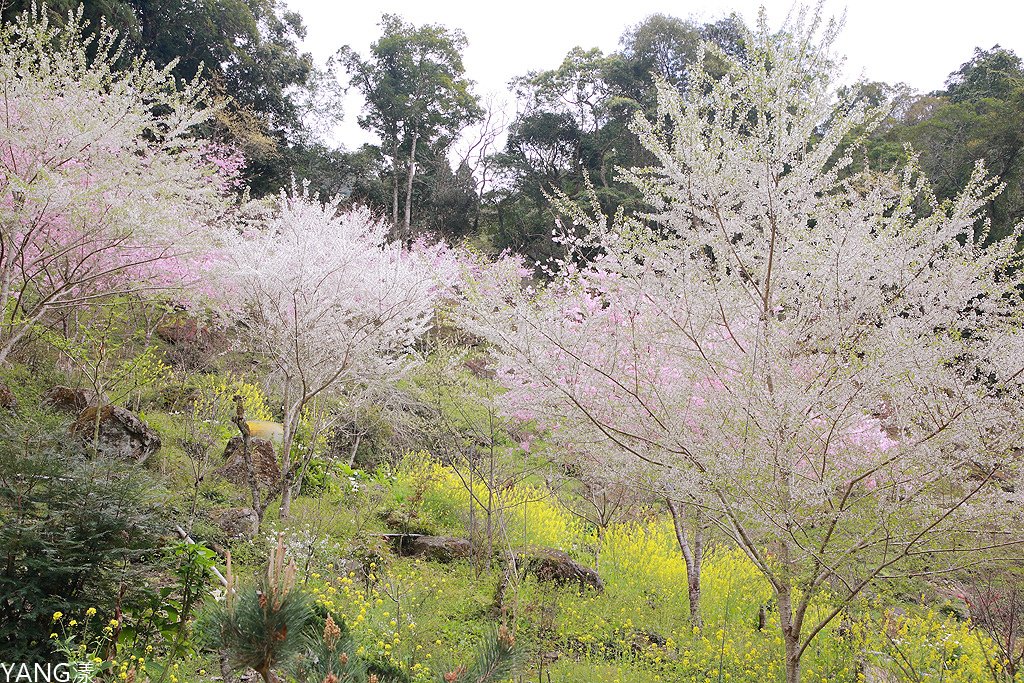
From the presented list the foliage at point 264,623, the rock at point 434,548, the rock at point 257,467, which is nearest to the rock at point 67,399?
the rock at point 257,467

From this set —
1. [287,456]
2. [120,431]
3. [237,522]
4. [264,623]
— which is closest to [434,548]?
[287,456]

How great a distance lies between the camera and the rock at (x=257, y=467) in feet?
21.6

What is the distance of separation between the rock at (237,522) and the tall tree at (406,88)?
15.9m

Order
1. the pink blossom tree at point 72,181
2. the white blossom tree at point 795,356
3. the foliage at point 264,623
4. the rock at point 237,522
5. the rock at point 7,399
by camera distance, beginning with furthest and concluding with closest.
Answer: the rock at point 7,399 → the rock at point 237,522 → the pink blossom tree at point 72,181 → the white blossom tree at point 795,356 → the foliage at point 264,623

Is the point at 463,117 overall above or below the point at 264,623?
above

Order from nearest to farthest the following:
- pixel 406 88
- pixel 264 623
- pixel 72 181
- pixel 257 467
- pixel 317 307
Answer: pixel 264 623 → pixel 72 181 → pixel 317 307 → pixel 257 467 → pixel 406 88

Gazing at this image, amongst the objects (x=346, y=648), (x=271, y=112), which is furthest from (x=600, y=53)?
(x=346, y=648)

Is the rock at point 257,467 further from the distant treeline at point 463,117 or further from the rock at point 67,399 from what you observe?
the distant treeline at point 463,117

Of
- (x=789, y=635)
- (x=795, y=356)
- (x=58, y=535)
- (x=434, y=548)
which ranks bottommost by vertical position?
(x=434, y=548)

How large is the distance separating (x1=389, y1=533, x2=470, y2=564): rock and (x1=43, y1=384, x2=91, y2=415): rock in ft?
11.7

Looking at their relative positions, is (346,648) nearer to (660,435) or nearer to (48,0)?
(660,435)

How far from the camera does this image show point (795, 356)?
146 inches

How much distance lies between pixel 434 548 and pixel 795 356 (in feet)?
13.8

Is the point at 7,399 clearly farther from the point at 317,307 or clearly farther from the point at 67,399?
the point at 317,307
